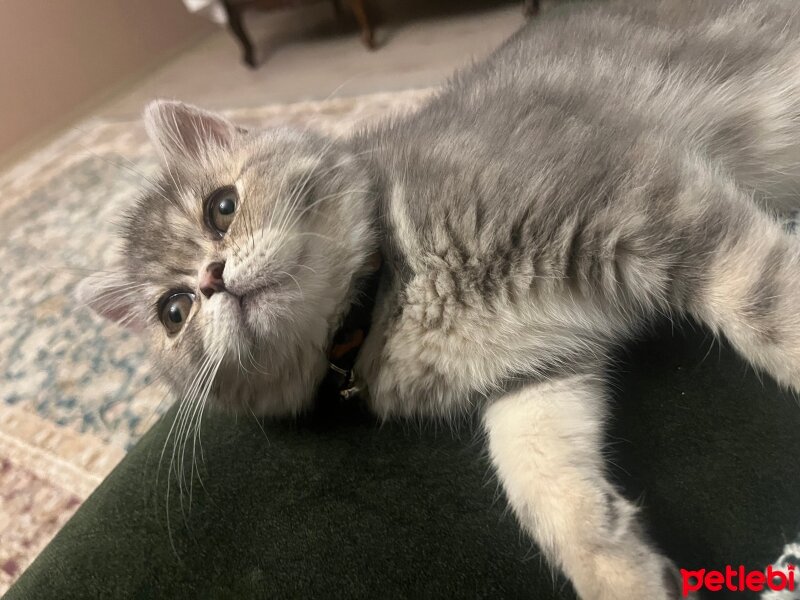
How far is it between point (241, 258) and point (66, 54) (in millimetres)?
3731

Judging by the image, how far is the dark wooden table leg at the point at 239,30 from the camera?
3.60 m

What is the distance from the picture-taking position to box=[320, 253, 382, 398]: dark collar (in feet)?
3.17

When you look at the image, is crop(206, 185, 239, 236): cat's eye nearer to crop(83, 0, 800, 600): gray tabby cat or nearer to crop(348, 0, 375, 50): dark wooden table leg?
crop(83, 0, 800, 600): gray tabby cat

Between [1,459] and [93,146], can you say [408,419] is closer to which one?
[1,459]

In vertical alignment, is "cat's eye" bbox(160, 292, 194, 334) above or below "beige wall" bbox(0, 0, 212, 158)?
above

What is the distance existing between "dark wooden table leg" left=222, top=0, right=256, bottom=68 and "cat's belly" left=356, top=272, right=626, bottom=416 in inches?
130

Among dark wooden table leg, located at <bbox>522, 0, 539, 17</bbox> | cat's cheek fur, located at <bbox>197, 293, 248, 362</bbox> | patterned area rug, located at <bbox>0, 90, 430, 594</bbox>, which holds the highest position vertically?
cat's cheek fur, located at <bbox>197, 293, 248, 362</bbox>

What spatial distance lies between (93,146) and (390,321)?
2593 millimetres

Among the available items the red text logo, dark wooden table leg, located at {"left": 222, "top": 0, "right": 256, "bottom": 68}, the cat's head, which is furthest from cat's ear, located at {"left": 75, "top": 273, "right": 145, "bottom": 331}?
dark wooden table leg, located at {"left": 222, "top": 0, "right": 256, "bottom": 68}

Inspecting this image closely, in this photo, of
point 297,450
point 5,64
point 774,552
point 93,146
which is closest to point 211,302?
point 297,450

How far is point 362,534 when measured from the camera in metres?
0.80

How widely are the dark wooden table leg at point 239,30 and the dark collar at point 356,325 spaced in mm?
3225

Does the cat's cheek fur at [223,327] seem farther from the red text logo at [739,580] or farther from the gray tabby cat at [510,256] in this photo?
the red text logo at [739,580]

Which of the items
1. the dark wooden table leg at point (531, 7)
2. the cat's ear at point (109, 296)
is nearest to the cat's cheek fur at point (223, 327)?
the cat's ear at point (109, 296)
